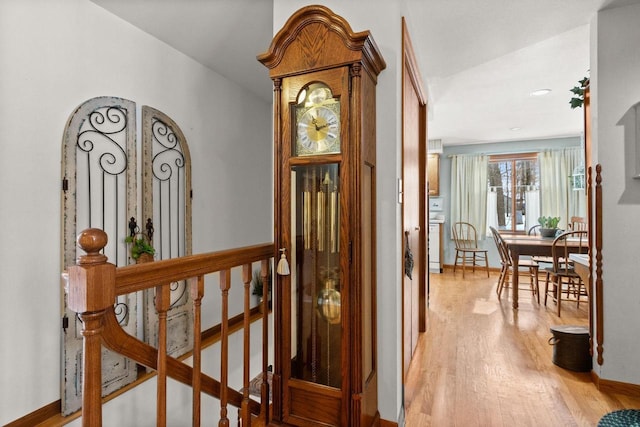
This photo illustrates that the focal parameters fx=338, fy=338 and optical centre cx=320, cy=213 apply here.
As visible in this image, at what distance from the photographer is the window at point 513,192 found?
21.6 ft

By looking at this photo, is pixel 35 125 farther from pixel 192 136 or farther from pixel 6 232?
pixel 192 136

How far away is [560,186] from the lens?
626 centimetres

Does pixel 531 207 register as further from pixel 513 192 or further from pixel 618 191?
pixel 618 191

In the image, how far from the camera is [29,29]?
2137mm

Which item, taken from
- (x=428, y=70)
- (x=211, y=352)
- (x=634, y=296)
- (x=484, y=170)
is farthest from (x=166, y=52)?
(x=484, y=170)

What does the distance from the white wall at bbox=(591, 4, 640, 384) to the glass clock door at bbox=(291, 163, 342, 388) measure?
6.40 ft

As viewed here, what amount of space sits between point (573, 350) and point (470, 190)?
15.5 feet

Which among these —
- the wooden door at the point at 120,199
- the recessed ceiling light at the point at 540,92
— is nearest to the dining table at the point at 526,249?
the recessed ceiling light at the point at 540,92

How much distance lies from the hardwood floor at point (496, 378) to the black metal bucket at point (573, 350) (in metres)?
0.06

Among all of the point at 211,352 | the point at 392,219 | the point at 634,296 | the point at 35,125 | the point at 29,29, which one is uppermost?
the point at 29,29

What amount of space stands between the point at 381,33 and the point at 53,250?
2.49m

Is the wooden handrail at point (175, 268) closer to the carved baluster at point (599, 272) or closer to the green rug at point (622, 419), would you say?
the green rug at point (622, 419)

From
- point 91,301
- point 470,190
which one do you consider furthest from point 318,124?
point 470,190

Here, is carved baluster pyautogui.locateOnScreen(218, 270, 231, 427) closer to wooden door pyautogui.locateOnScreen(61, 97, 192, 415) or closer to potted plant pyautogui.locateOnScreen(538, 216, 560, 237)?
wooden door pyautogui.locateOnScreen(61, 97, 192, 415)
